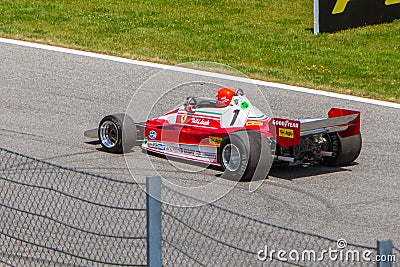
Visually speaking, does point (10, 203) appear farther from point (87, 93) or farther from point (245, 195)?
point (87, 93)

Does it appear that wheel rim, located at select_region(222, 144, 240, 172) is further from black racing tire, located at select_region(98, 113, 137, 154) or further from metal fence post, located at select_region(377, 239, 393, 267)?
metal fence post, located at select_region(377, 239, 393, 267)

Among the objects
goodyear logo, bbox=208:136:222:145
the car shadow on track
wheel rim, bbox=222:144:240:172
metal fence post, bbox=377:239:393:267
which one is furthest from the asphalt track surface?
metal fence post, bbox=377:239:393:267

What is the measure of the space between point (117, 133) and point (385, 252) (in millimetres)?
6858

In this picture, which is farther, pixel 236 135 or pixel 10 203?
pixel 236 135

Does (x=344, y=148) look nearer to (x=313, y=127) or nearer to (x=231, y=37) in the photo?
(x=313, y=127)

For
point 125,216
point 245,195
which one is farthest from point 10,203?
point 245,195

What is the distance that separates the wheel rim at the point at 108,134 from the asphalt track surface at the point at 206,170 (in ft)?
0.51

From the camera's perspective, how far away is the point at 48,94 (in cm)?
1480

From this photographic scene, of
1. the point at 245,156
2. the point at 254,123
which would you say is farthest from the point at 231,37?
the point at 245,156

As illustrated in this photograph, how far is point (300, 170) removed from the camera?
1116 cm

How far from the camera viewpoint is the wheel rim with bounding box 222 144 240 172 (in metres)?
10.4

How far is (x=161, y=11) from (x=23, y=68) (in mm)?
5144

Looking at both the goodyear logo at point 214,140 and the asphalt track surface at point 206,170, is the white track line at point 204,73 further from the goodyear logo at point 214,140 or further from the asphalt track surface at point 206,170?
the goodyear logo at point 214,140

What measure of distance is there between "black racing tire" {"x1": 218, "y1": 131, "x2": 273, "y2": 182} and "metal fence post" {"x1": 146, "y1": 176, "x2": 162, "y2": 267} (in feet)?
13.4
